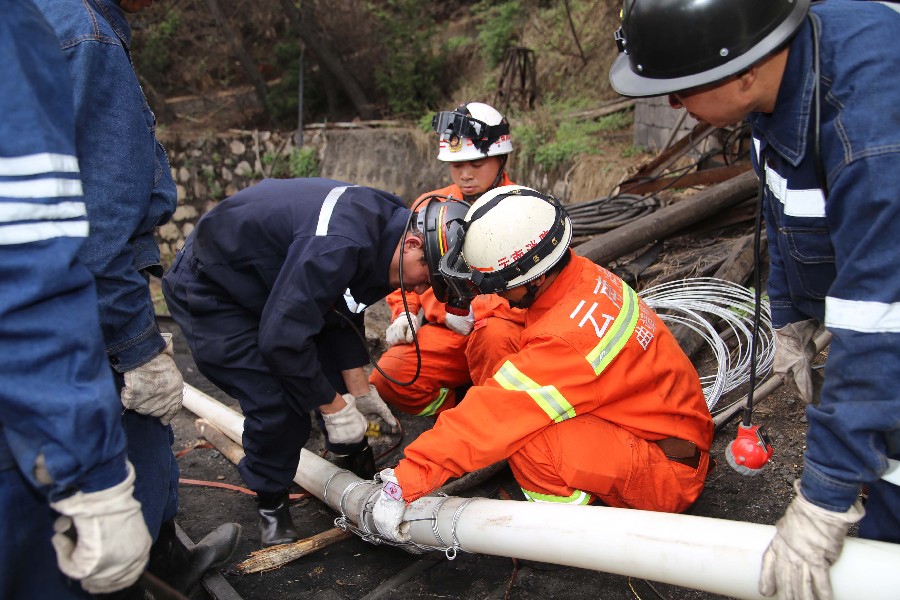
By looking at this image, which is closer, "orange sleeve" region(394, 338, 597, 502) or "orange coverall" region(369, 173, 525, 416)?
"orange sleeve" region(394, 338, 597, 502)

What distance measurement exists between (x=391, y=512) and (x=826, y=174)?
1.88m

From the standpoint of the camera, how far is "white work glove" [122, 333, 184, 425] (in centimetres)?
212

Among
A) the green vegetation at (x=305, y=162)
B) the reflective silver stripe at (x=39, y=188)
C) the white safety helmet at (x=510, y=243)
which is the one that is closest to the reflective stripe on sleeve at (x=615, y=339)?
the white safety helmet at (x=510, y=243)

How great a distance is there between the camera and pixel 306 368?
282 centimetres

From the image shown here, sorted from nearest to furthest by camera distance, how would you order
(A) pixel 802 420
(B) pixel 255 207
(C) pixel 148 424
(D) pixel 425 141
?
(C) pixel 148 424
(B) pixel 255 207
(A) pixel 802 420
(D) pixel 425 141

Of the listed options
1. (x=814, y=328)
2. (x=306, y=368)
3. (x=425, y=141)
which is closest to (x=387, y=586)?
(x=306, y=368)

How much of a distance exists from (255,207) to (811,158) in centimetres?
216

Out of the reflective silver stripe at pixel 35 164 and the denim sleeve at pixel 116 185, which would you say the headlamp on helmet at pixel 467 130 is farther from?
the reflective silver stripe at pixel 35 164

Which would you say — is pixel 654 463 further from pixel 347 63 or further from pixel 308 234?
pixel 347 63

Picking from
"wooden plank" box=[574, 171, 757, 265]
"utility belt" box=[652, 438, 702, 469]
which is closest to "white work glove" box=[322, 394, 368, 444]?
"utility belt" box=[652, 438, 702, 469]

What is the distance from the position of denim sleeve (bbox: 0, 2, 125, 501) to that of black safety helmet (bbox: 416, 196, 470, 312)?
153 centimetres

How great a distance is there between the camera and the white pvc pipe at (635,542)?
1.69 m

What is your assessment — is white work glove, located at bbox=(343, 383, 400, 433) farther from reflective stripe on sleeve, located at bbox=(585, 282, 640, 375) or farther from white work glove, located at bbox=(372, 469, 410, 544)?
reflective stripe on sleeve, located at bbox=(585, 282, 640, 375)

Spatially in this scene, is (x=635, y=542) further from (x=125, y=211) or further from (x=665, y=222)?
→ (x=665, y=222)
